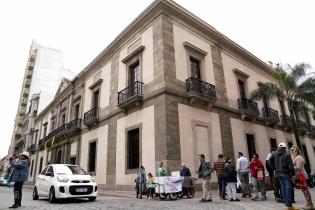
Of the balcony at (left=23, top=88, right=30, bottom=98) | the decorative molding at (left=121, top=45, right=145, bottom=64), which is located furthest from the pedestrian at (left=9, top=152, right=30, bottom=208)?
the balcony at (left=23, top=88, right=30, bottom=98)

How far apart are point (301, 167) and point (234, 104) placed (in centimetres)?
1024

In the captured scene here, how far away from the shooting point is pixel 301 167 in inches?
244

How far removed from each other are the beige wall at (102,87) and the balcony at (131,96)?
9.08 ft

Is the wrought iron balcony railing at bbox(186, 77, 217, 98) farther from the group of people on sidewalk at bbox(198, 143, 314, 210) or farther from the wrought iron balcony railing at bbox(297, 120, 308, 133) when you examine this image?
the wrought iron balcony railing at bbox(297, 120, 308, 133)

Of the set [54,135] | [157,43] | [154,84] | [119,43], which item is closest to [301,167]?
[154,84]

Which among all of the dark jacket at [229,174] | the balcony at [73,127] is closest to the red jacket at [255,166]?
the dark jacket at [229,174]

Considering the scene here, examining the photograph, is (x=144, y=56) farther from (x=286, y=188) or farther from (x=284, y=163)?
(x=286, y=188)

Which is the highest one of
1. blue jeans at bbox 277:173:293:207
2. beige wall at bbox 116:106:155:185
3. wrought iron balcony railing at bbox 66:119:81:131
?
wrought iron balcony railing at bbox 66:119:81:131

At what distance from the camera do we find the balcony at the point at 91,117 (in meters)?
17.2

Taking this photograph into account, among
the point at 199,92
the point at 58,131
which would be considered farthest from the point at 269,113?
the point at 58,131

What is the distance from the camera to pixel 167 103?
474 inches

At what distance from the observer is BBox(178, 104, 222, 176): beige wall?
473 inches

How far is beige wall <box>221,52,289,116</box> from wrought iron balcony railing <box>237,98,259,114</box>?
276mm

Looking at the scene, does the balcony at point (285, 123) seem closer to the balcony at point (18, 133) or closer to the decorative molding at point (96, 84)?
the decorative molding at point (96, 84)
